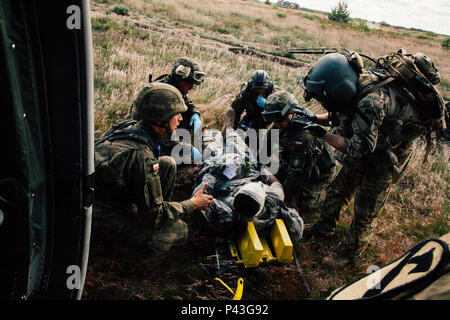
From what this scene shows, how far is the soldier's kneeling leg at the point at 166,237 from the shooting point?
3.24 meters

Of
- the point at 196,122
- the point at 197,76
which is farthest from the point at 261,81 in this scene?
the point at 196,122

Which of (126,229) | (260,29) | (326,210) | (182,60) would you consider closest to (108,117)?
(182,60)

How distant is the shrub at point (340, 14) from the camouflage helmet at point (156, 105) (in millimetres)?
37740

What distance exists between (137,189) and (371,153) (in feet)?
8.90

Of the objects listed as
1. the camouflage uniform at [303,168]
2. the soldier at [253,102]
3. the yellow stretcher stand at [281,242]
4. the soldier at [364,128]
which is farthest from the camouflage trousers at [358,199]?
the soldier at [253,102]

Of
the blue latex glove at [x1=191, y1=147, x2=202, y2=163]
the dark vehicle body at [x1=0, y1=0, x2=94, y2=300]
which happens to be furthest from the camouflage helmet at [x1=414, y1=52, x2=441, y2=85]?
the dark vehicle body at [x1=0, y1=0, x2=94, y2=300]

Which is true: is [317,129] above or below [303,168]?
above

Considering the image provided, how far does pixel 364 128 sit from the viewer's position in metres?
3.18

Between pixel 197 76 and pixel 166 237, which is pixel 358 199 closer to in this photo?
pixel 166 237

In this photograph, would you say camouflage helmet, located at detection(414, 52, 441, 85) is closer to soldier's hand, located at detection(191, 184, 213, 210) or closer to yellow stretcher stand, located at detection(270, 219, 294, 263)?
yellow stretcher stand, located at detection(270, 219, 294, 263)

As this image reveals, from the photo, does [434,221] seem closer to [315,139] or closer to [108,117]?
[315,139]

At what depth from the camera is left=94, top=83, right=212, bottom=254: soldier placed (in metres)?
2.82

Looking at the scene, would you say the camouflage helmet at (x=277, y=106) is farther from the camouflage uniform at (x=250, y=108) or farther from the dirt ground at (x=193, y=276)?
the dirt ground at (x=193, y=276)

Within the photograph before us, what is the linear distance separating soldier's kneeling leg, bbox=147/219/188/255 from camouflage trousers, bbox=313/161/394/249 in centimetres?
209
